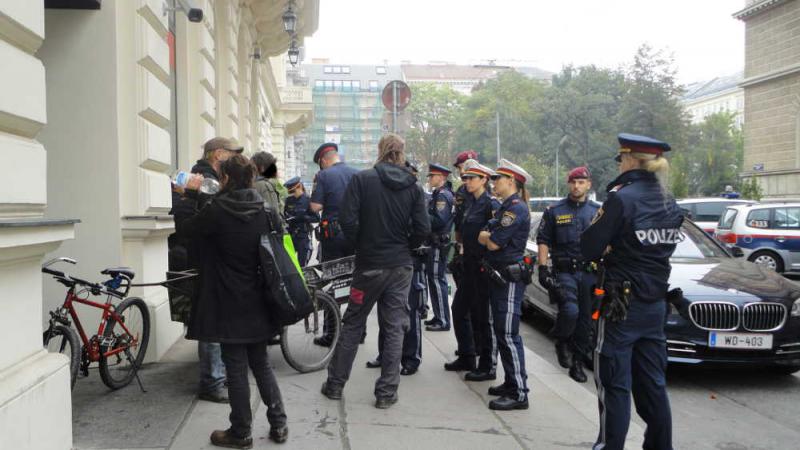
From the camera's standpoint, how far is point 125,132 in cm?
563

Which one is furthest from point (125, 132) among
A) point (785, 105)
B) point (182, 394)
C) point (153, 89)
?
point (785, 105)

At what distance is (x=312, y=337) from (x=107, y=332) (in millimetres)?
1755

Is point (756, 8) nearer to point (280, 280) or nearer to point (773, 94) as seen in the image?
point (773, 94)

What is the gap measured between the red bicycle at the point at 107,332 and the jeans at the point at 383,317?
4.71ft

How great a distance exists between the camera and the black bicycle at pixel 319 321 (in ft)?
19.0

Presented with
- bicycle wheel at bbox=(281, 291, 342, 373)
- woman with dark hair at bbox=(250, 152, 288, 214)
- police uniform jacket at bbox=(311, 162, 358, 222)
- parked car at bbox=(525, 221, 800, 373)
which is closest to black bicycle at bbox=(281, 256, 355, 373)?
bicycle wheel at bbox=(281, 291, 342, 373)

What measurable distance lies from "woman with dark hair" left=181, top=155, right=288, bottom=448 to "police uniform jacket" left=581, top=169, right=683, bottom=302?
5.78ft

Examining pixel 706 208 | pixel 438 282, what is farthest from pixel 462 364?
pixel 706 208

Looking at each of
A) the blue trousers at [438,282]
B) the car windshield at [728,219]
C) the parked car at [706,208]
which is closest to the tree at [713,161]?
the parked car at [706,208]

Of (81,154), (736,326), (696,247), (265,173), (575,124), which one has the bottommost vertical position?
(736,326)

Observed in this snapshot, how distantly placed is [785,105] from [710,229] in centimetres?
2000

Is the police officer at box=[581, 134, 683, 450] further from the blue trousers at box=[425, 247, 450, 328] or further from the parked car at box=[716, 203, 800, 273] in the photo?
the parked car at box=[716, 203, 800, 273]

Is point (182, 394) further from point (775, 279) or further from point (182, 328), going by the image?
point (775, 279)

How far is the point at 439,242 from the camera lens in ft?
24.1
